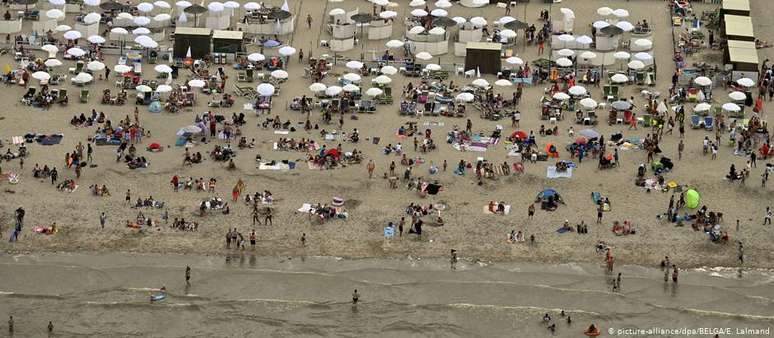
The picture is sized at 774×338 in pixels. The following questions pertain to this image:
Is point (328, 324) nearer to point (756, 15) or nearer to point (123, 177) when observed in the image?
point (123, 177)

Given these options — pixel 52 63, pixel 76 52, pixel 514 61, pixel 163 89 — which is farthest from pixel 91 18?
pixel 514 61

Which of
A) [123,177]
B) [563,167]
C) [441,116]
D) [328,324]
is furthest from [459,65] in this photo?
[328,324]

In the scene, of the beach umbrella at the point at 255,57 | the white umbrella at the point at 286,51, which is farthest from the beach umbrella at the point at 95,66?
the white umbrella at the point at 286,51

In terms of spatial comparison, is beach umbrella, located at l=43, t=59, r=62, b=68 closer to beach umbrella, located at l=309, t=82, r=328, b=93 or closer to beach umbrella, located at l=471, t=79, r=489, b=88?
beach umbrella, located at l=309, t=82, r=328, b=93

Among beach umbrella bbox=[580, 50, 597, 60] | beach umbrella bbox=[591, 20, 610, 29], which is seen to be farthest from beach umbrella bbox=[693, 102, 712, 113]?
beach umbrella bbox=[591, 20, 610, 29]

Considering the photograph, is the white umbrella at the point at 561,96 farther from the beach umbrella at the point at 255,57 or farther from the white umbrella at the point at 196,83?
the white umbrella at the point at 196,83
